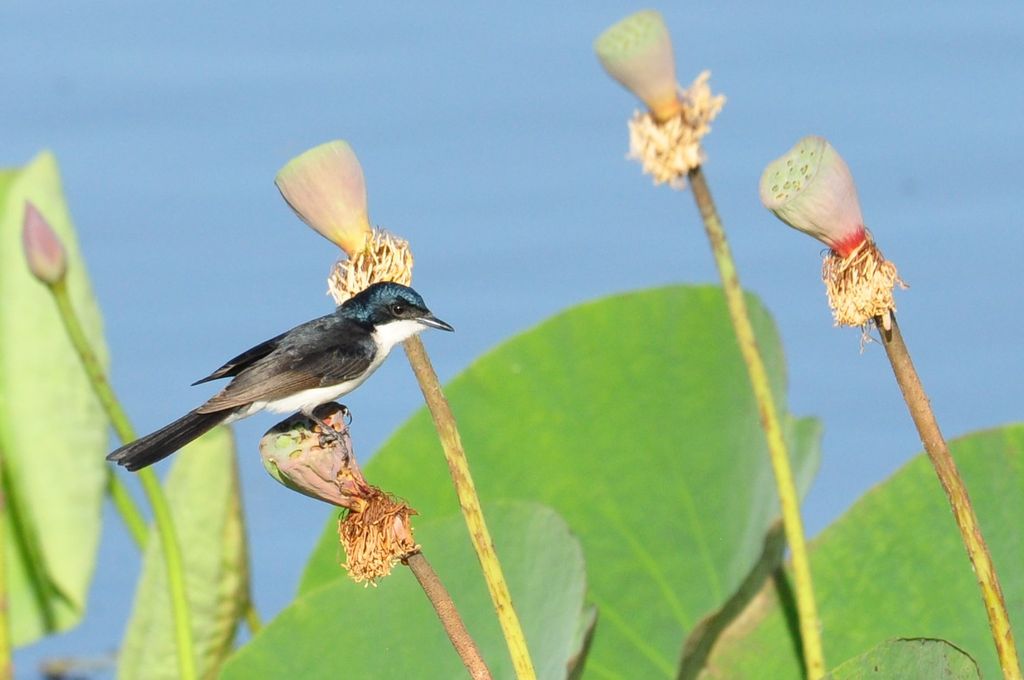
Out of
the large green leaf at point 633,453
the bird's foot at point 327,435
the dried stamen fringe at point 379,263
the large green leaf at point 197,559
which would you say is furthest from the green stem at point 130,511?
the dried stamen fringe at point 379,263

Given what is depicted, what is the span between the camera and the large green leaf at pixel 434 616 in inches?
82.7

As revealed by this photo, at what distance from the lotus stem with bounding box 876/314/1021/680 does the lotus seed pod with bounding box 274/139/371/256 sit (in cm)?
51

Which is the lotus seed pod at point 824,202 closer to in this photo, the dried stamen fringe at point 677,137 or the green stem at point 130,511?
the dried stamen fringe at point 677,137

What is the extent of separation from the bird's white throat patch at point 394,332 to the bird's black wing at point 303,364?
3cm

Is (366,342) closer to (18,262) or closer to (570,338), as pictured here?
(570,338)

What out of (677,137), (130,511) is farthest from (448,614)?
(130,511)

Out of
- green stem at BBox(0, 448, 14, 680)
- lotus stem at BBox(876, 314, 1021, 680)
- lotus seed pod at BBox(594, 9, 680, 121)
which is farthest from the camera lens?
green stem at BBox(0, 448, 14, 680)

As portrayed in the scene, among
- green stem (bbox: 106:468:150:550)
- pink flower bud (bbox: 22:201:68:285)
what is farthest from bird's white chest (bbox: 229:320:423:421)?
green stem (bbox: 106:468:150:550)

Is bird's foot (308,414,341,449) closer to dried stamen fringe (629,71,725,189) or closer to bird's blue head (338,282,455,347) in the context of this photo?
bird's blue head (338,282,455,347)

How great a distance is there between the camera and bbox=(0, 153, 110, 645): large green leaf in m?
3.59

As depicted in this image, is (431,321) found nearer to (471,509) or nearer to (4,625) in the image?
(471,509)

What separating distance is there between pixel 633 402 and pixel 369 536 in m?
1.31

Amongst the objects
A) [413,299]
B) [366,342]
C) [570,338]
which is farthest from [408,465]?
[413,299]

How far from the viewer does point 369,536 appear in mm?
1488
